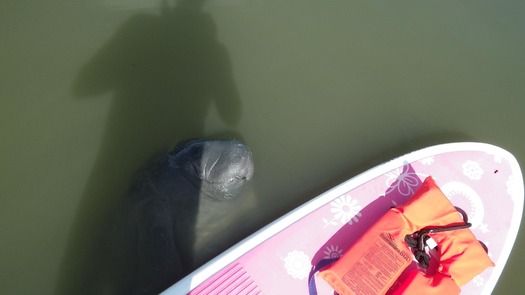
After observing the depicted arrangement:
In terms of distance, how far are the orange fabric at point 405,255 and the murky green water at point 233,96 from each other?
81 centimetres

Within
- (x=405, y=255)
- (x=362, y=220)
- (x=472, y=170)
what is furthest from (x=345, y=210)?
(x=472, y=170)

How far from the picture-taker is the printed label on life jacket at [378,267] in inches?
88.4

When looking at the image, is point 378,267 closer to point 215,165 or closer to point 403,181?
point 403,181

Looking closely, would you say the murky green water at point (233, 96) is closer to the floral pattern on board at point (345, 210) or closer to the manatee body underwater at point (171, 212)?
the manatee body underwater at point (171, 212)

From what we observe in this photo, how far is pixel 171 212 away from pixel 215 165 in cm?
49

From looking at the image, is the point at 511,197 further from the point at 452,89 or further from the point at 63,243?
the point at 63,243

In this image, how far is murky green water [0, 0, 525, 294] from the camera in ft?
9.58

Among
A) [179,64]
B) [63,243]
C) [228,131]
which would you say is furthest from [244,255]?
[179,64]

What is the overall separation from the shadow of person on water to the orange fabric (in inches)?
48.6

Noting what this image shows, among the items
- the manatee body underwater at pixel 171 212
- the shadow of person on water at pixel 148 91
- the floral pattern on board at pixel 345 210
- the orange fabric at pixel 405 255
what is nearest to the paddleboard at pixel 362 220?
the floral pattern on board at pixel 345 210

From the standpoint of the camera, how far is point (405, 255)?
2.36 metres

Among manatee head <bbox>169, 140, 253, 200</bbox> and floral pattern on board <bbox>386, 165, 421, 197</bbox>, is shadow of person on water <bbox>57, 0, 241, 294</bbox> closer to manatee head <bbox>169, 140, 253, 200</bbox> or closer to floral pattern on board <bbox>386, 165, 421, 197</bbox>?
manatee head <bbox>169, 140, 253, 200</bbox>

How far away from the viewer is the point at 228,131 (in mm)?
3170

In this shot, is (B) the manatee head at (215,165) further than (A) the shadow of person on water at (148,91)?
No
